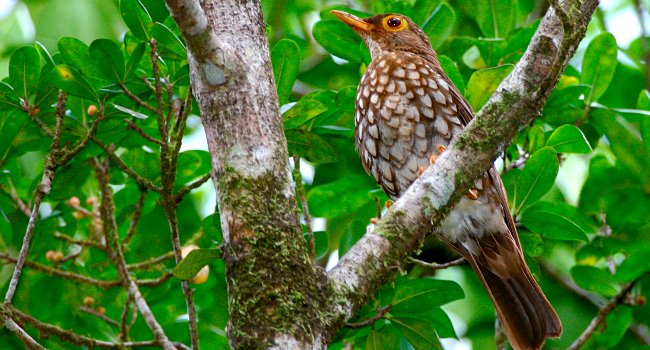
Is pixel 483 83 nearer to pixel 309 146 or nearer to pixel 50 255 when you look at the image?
pixel 309 146

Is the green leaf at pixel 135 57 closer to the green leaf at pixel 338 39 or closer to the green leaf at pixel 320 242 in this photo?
the green leaf at pixel 338 39

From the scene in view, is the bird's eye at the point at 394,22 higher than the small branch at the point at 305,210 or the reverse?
higher

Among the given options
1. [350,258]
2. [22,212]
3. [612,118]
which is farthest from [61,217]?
[612,118]

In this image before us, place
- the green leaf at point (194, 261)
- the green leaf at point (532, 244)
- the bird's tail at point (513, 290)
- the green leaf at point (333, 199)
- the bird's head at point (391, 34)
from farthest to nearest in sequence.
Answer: the bird's head at point (391, 34) < the green leaf at point (333, 199) < the green leaf at point (532, 244) < the bird's tail at point (513, 290) < the green leaf at point (194, 261)

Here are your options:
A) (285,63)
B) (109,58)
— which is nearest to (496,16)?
(285,63)

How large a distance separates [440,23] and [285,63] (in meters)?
0.93

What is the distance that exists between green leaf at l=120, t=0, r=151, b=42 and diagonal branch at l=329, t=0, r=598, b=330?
1.26 metres

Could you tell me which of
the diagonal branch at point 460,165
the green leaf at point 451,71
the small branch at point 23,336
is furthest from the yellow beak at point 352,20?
the small branch at point 23,336

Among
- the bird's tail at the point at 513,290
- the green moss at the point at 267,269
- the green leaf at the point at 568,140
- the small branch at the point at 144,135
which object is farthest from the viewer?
the bird's tail at the point at 513,290

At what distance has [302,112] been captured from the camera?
3.45 m

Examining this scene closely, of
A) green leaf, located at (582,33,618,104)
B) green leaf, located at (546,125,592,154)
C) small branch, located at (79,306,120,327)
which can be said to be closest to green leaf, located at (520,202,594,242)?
green leaf, located at (546,125,592,154)

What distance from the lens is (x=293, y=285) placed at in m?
2.37

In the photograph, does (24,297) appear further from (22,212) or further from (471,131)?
(471,131)

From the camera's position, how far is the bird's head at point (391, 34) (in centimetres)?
438
